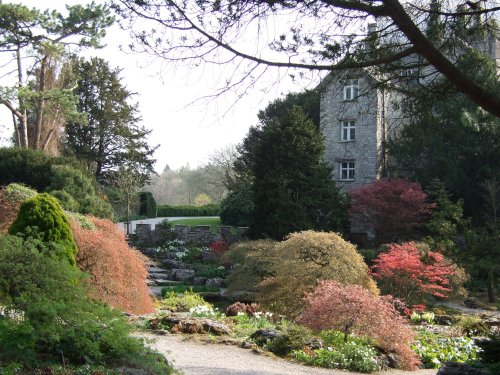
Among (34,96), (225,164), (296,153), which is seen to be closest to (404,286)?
(296,153)

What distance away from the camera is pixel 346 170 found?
95.6 ft

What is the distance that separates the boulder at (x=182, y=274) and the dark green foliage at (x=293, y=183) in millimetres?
3218

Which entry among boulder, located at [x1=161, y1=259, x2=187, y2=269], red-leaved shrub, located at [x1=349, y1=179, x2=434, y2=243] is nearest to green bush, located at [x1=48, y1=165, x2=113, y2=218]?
boulder, located at [x1=161, y1=259, x2=187, y2=269]

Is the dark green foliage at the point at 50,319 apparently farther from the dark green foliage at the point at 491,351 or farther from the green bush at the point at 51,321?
the dark green foliage at the point at 491,351

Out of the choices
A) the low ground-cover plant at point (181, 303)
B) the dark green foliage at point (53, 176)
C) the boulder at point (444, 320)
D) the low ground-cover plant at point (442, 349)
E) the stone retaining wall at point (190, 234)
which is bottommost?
the boulder at point (444, 320)

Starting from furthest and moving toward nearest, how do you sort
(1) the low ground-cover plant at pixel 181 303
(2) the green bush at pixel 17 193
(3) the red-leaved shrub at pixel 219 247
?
(3) the red-leaved shrub at pixel 219 247 < (1) the low ground-cover plant at pixel 181 303 < (2) the green bush at pixel 17 193

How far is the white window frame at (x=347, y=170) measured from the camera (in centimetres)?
2889

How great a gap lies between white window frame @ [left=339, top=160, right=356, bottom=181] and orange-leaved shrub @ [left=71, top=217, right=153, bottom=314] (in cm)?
1966

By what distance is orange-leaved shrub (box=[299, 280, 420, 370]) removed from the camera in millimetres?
8898

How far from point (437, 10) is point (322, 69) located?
1.57m

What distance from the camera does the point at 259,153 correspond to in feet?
71.7

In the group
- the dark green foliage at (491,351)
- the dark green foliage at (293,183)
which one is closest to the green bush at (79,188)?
the dark green foliage at (293,183)

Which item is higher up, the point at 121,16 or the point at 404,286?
the point at 121,16

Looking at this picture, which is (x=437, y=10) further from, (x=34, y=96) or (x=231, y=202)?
(x=231, y=202)
